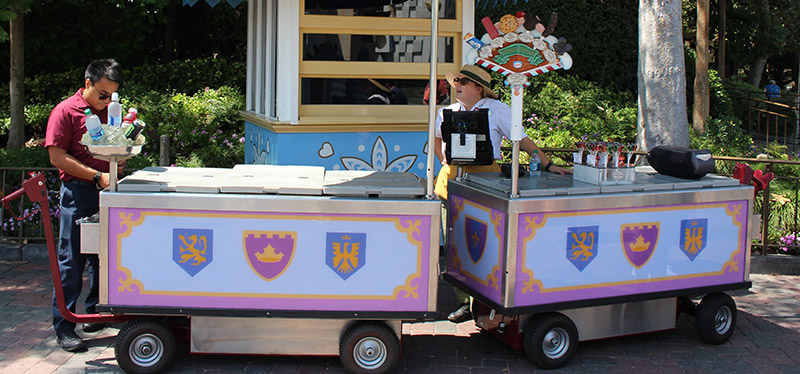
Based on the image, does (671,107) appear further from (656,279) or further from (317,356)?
(317,356)

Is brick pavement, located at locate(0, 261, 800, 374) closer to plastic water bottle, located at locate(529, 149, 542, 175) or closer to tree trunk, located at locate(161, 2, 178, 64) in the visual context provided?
plastic water bottle, located at locate(529, 149, 542, 175)

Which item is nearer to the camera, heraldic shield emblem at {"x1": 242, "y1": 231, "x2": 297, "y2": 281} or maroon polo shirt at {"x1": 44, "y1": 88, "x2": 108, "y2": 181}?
heraldic shield emblem at {"x1": 242, "y1": 231, "x2": 297, "y2": 281}

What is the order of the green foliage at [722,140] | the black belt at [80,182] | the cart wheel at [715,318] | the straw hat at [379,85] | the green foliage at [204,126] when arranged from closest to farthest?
the black belt at [80,182], the cart wheel at [715,318], the straw hat at [379,85], the green foliage at [204,126], the green foliage at [722,140]

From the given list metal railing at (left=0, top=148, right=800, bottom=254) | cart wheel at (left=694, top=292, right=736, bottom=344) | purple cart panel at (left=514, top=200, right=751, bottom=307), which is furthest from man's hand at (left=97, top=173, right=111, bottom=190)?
cart wheel at (left=694, top=292, right=736, bottom=344)

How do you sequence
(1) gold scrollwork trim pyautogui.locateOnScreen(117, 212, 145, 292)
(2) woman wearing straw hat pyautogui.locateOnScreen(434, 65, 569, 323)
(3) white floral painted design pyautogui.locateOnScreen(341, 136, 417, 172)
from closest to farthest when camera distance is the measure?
(1) gold scrollwork trim pyautogui.locateOnScreen(117, 212, 145, 292) → (2) woman wearing straw hat pyautogui.locateOnScreen(434, 65, 569, 323) → (3) white floral painted design pyautogui.locateOnScreen(341, 136, 417, 172)

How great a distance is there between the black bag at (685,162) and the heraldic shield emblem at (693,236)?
32cm

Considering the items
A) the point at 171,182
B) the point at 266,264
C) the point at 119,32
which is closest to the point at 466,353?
the point at 266,264

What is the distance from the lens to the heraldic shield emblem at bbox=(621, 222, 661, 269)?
4.98 meters

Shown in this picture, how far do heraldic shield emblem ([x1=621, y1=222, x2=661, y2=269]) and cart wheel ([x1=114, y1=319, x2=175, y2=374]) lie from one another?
9.27 ft

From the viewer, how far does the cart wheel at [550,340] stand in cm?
487

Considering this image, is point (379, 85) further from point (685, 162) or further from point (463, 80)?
point (685, 162)

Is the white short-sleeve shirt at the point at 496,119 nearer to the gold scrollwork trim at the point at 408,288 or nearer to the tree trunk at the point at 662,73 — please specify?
the gold scrollwork trim at the point at 408,288

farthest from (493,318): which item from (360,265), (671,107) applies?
(671,107)

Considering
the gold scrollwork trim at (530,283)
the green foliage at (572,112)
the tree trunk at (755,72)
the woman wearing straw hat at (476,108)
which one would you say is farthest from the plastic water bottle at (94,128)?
the tree trunk at (755,72)
